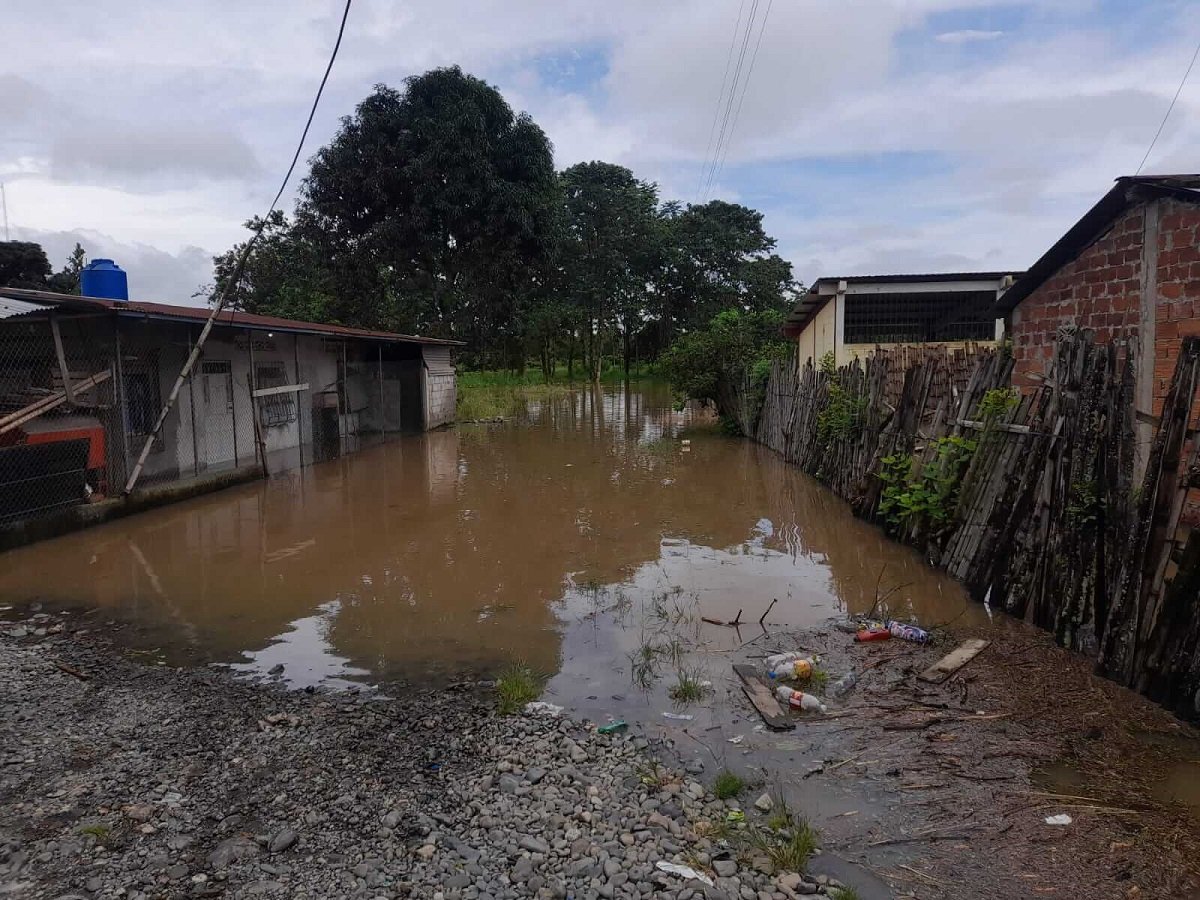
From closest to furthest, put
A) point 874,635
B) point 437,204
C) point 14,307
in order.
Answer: point 874,635 → point 14,307 → point 437,204

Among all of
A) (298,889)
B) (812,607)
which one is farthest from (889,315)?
(298,889)

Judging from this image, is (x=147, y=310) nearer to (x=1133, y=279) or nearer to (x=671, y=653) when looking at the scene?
(x=671, y=653)

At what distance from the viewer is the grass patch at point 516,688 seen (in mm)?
4637

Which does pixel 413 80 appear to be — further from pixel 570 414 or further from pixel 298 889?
pixel 298 889

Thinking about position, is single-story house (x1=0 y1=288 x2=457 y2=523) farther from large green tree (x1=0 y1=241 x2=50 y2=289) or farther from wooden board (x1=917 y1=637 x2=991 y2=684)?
large green tree (x1=0 y1=241 x2=50 y2=289)

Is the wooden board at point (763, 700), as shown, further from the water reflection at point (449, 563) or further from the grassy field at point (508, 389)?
the grassy field at point (508, 389)

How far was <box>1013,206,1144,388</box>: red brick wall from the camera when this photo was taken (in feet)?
22.2

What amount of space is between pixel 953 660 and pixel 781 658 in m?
1.08

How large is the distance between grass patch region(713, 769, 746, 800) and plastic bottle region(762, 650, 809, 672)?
1.51 m

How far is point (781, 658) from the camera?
5324 millimetres

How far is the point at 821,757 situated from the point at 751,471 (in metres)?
9.98

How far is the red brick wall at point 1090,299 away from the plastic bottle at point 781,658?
9.38 feet

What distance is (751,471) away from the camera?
1387 cm

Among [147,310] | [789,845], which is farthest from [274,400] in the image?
[789,845]
